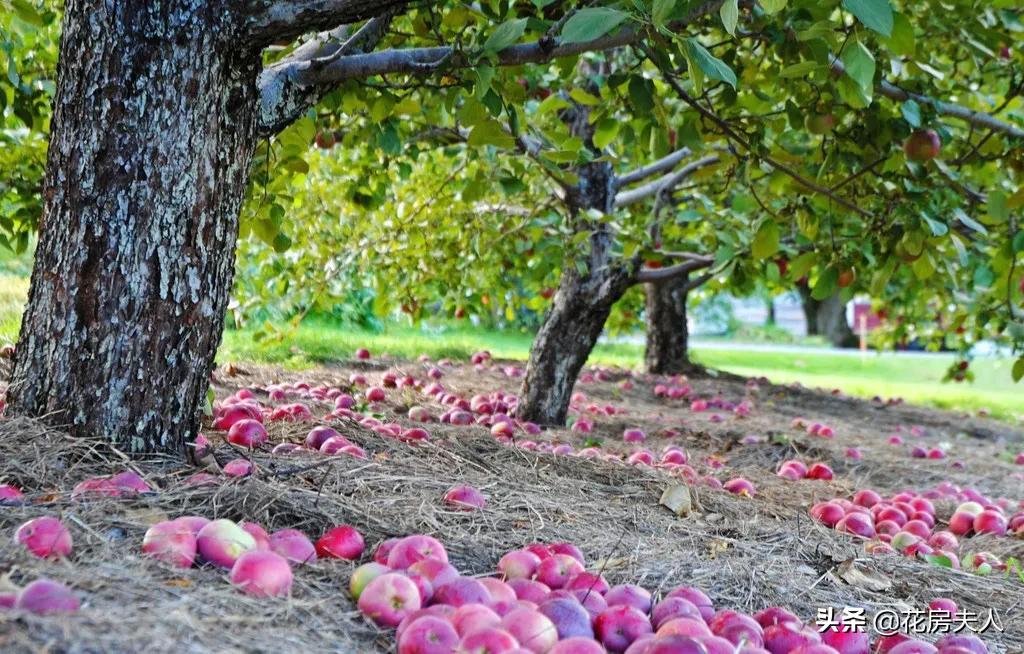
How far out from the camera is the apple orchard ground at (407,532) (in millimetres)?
1630

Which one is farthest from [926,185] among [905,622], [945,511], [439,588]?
[439,588]

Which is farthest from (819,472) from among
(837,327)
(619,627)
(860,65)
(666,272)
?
(837,327)

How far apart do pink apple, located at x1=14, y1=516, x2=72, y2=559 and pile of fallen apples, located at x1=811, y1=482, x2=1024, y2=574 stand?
91.8 inches

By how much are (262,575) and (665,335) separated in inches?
308

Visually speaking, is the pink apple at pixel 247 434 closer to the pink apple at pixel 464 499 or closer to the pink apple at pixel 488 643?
the pink apple at pixel 464 499

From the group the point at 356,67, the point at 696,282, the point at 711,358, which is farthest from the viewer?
the point at 711,358

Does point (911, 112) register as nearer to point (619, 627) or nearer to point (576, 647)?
point (619, 627)

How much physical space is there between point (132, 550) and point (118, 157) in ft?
3.53

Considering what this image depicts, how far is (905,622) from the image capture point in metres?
2.27

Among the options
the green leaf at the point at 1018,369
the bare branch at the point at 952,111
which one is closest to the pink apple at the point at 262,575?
the bare branch at the point at 952,111

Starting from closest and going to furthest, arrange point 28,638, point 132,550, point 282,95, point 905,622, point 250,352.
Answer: point 28,638
point 132,550
point 905,622
point 282,95
point 250,352

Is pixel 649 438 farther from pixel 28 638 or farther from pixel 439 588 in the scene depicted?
pixel 28 638

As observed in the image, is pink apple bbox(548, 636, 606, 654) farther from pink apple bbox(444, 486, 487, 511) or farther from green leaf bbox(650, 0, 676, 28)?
green leaf bbox(650, 0, 676, 28)

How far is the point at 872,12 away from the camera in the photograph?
73.5 inches
